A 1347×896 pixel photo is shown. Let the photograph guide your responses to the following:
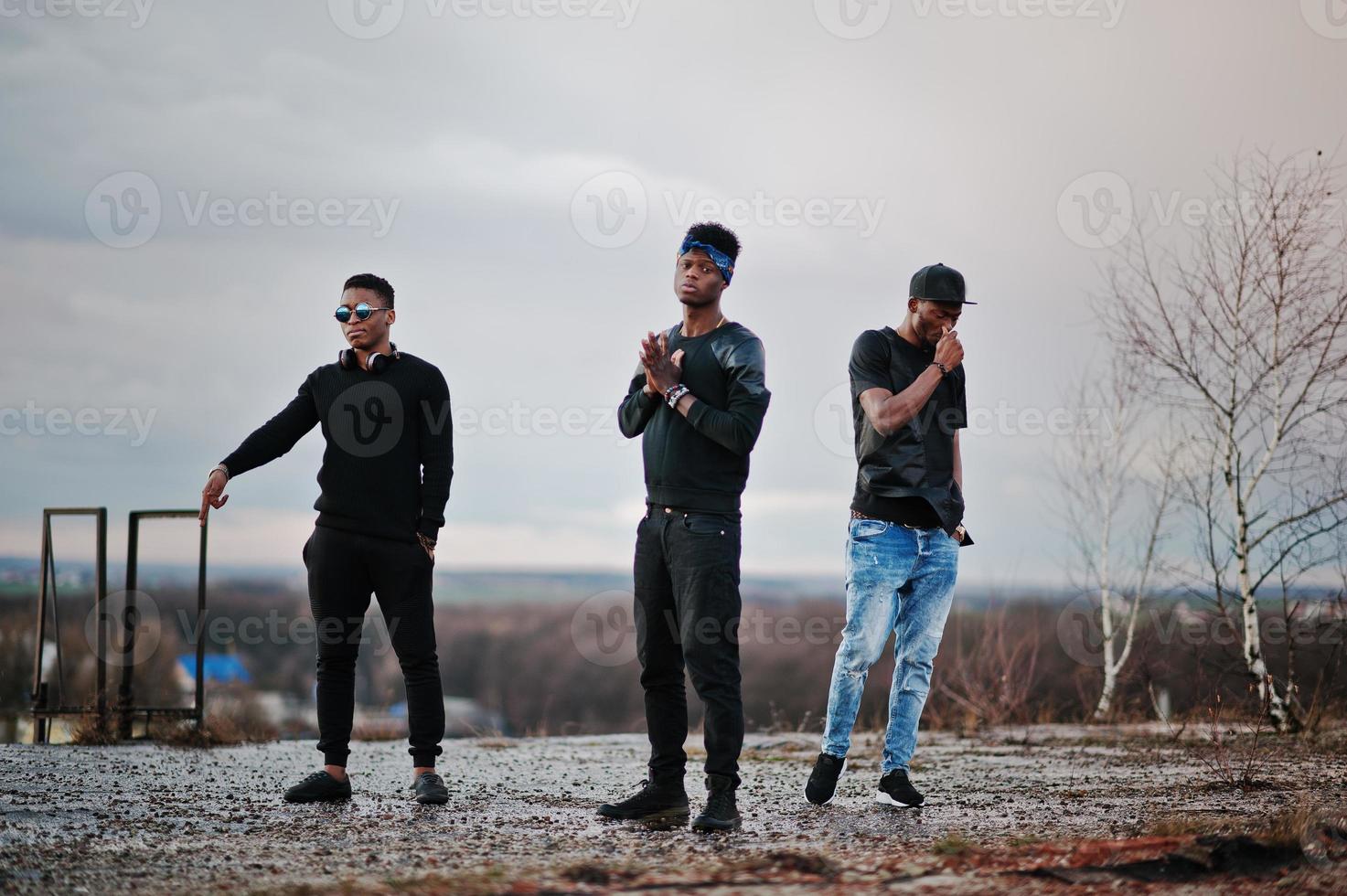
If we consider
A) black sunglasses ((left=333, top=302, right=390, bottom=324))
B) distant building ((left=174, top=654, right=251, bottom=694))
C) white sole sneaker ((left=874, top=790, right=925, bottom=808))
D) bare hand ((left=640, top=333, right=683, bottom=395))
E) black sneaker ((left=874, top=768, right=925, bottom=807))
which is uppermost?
black sunglasses ((left=333, top=302, right=390, bottom=324))

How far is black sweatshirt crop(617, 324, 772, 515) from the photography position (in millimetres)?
4547

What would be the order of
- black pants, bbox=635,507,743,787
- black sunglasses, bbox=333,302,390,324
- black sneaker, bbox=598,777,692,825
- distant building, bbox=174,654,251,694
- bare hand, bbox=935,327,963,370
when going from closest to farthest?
black pants, bbox=635,507,743,787 → black sneaker, bbox=598,777,692,825 → bare hand, bbox=935,327,963,370 → black sunglasses, bbox=333,302,390,324 → distant building, bbox=174,654,251,694

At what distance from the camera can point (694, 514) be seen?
4.59 m

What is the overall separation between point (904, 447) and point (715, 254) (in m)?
1.13

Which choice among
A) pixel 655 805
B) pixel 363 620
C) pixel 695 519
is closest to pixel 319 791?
pixel 363 620

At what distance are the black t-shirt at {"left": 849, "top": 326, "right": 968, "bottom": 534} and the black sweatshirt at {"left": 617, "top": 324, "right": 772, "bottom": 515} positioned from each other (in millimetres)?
636

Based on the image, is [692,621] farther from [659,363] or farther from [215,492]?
[215,492]

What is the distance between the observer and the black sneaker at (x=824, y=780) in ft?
16.5

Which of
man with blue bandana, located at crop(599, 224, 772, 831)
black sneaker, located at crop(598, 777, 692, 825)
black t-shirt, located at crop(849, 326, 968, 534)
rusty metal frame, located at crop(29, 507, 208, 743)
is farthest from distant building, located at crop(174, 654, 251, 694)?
black t-shirt, located at crop(849, 326, 968, 534)

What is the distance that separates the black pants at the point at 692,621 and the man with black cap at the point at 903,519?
0.66m

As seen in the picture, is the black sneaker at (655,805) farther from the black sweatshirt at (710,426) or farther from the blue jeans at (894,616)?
the black sweatshirt at (710,426)

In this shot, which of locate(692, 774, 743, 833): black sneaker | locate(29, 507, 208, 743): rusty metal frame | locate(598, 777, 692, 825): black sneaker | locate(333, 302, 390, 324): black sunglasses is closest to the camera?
locate(692, 774, 743, 833): black sneaker

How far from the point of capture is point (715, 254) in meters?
4.82

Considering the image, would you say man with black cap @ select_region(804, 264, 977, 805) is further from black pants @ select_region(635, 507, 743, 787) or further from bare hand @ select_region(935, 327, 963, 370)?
black pants @ select_region(635, 507, 743, 787)
